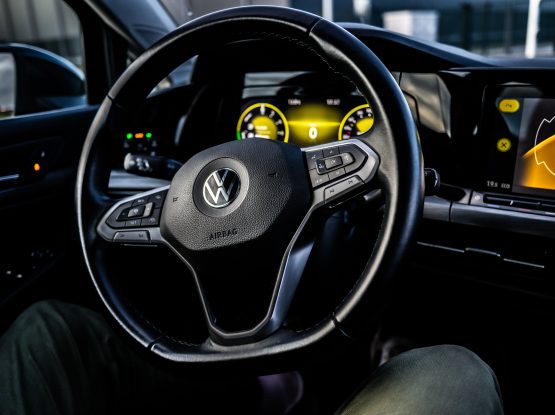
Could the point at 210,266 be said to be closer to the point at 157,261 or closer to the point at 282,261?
the point at 282,261

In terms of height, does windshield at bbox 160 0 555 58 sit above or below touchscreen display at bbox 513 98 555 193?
above

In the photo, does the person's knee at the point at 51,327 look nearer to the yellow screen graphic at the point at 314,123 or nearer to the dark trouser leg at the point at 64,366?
the dark trouser leg at the point at 64,366

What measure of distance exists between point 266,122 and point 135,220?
26.7 inches

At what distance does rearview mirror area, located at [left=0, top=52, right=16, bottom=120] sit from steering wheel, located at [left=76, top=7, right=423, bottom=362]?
115 centimetres

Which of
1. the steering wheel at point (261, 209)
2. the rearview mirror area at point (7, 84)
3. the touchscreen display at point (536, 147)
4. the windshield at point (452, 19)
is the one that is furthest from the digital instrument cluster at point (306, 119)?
the rearview mirror area at point (7, 84)

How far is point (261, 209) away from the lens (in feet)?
2.99

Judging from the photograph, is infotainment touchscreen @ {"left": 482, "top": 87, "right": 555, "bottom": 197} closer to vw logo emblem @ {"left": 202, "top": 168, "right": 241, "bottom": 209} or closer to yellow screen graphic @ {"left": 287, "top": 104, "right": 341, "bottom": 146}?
yellow screen graphic @ {"left": 287, "top": 104, "right": 341, "bottom": 146}

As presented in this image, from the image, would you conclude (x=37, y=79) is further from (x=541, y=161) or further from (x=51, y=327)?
(x=541, y=161)

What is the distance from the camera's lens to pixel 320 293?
1107 millimetres

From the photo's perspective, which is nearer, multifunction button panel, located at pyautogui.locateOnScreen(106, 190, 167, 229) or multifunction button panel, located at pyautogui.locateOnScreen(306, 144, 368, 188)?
multifunction button panel, located at pyautogui.locateOnScreen(306, 144, 368, 188)

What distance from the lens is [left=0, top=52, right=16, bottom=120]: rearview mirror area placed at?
198cm

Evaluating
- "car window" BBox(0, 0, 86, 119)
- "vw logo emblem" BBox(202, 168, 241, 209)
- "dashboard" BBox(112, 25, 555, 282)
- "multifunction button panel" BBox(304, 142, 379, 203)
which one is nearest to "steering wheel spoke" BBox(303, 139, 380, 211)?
"multifunction button panel" BBox(304, 142, 379, 203)

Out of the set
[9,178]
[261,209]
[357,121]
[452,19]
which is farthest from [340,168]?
[452,19]

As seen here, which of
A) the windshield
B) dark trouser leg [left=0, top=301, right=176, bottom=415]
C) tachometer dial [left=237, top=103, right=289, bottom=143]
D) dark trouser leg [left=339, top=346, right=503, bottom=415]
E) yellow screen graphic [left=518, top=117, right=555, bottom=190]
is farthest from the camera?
the windshield
